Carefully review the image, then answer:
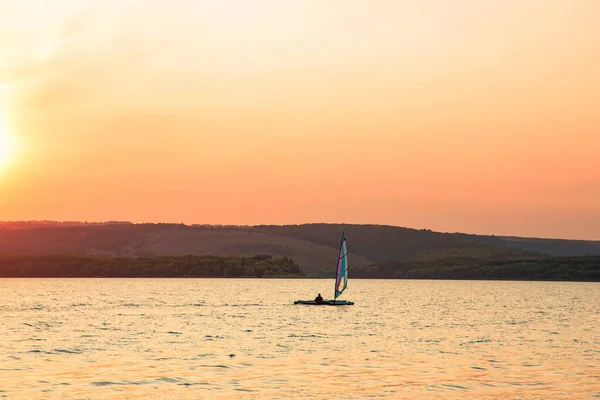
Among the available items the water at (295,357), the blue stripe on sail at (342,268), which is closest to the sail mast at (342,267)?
the blue stripe on sail at (342,268)

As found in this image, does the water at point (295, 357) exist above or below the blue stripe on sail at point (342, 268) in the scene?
below

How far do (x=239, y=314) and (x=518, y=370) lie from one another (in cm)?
7005

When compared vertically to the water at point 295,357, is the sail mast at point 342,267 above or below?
above

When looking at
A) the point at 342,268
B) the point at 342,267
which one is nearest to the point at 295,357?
the point at 342,267

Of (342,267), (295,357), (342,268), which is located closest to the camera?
(295,357)

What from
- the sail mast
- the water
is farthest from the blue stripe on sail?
the water

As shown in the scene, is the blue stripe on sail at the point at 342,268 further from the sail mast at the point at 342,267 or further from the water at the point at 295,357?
the water at the point at 295,357

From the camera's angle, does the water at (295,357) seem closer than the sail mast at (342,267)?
Yes

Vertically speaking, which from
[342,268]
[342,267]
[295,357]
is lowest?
[295,357]

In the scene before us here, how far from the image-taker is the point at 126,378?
172 ft

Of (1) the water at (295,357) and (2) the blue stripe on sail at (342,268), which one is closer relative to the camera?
(1) the water at (295,357)

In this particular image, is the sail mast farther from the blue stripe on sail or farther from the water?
the water

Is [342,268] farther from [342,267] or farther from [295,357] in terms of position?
[295,357]

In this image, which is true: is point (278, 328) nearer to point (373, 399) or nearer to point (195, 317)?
point (195, 317)
